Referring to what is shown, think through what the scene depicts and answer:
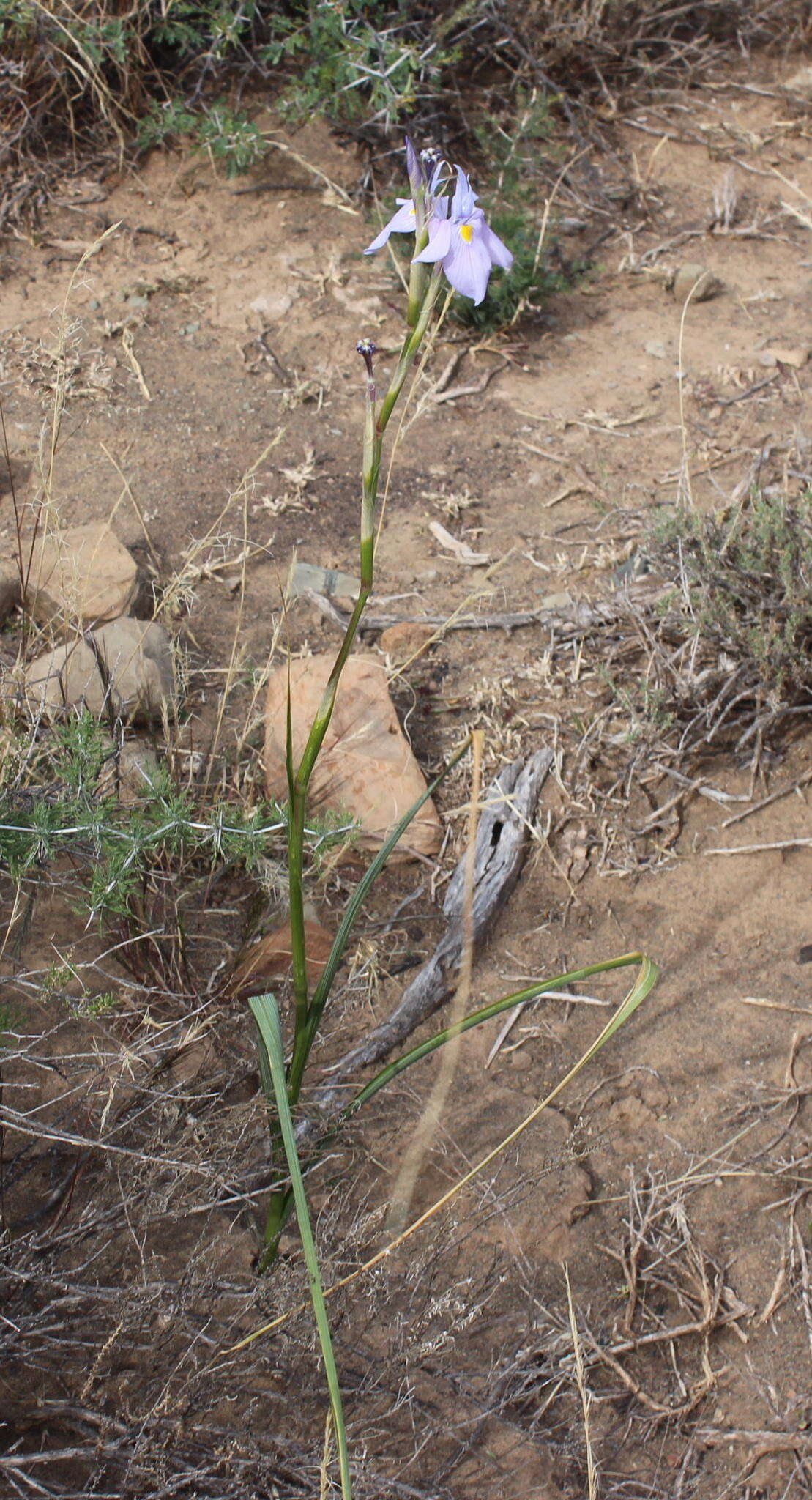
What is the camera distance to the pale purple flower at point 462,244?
1271 millimetres

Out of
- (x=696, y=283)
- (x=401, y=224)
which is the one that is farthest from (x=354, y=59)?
(x=401, y=224)

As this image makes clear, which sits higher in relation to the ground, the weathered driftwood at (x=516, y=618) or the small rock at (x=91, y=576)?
the small rock at (x=91, y=576)

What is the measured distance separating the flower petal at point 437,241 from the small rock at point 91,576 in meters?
1.68

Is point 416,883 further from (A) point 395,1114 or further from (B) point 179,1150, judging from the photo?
(B) point 179,1150

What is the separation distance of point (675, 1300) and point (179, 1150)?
97cm

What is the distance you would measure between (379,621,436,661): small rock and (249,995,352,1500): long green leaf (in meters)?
1.73

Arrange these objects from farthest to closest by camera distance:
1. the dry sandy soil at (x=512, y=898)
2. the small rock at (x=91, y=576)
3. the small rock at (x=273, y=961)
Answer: the small rock at (x=91, y=576)
the small rock at (x=273, y=961)
the dry sandy soil at (x=512, y=898)

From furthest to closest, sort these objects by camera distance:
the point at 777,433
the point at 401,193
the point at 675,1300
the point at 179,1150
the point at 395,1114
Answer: the point at 401,193
the point at 777,433
the point at 395,1114
the point at 675,1300
the point at 179,1150

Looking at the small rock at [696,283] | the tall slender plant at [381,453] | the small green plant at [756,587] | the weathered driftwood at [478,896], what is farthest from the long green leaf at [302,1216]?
the small rock at [696,283]

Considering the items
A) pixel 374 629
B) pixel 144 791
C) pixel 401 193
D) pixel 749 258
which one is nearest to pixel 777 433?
pixel 749 258

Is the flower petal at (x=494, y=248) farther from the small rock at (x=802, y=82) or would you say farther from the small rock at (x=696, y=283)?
the small rock at (x=802, y=82)

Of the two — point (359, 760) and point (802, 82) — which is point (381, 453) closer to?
point (359, 760)

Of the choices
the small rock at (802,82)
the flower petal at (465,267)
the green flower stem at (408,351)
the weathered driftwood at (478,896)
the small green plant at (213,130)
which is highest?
the flower petal at (465,267)

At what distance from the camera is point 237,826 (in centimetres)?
229
